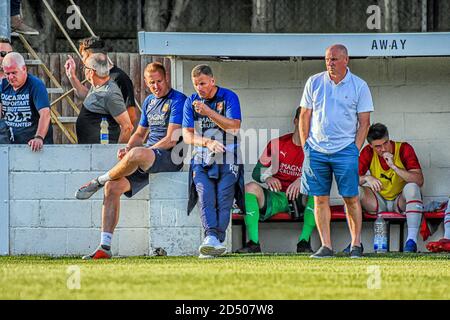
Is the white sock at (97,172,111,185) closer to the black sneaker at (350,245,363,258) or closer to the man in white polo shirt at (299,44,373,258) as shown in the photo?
the man in white polo shirt at (299,44,373,258)

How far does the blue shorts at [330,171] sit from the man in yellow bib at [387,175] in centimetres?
166

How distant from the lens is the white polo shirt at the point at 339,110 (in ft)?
43.1

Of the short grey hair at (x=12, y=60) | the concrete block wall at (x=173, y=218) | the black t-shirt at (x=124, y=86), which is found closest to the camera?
the concrete block wall at (x=173, y=218)

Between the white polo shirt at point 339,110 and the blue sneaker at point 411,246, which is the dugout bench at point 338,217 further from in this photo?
the white polo shirt at point 339,110

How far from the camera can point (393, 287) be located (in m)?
9.64

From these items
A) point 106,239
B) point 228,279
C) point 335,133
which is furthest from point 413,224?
point 228,279

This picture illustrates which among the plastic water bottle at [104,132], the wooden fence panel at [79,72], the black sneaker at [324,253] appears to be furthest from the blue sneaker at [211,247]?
the wooden fence panel at [79,72]

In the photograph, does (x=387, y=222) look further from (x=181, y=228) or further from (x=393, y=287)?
(x=393, y=287)

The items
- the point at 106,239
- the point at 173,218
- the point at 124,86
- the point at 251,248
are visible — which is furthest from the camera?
the point at 124,86

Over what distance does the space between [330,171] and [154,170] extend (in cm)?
181

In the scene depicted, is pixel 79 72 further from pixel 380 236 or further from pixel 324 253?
pixel 324 253

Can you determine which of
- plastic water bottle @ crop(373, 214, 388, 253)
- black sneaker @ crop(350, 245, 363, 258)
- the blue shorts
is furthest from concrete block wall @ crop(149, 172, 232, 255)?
plastic water bottle @ crop(373, 214, 388, 253)

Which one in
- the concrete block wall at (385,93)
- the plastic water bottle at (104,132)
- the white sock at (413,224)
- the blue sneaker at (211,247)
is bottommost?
the blue sneaker at (211,247)

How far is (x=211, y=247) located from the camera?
1326cm
